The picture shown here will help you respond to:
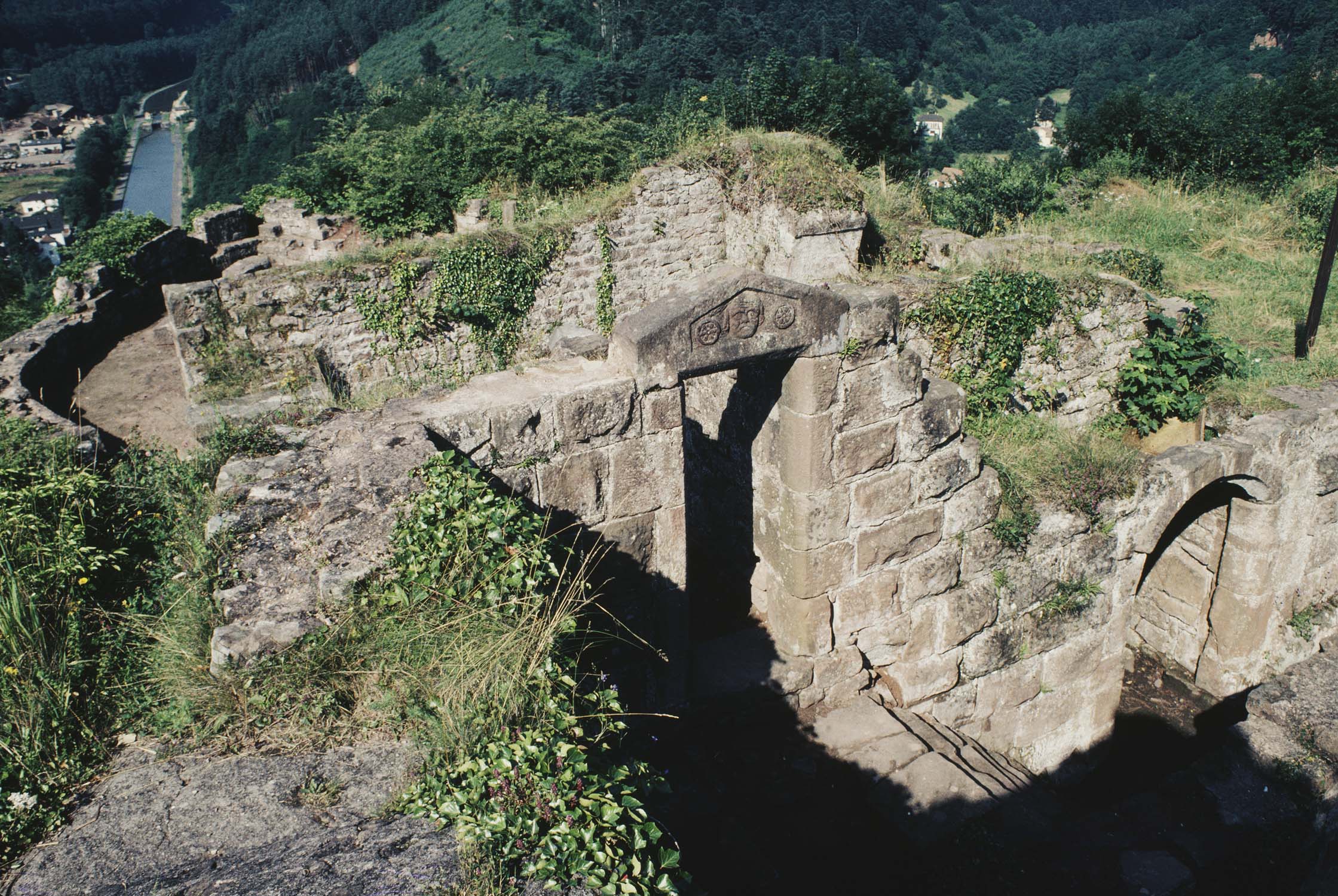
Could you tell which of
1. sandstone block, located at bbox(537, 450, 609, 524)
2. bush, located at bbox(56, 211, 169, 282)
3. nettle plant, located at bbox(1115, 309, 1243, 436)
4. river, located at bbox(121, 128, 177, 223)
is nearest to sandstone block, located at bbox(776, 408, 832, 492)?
sandstone block, located at bbox(537, 450, 609, 524)

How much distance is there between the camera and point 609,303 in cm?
1288

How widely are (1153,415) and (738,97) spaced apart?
11.1 m

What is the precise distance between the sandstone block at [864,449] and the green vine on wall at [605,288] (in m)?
7.67

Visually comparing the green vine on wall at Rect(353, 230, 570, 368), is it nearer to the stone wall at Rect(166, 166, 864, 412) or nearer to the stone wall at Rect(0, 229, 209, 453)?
the stone wall at Rect(166, 166, 864, 412)

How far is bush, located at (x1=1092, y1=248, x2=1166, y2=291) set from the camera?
971cm

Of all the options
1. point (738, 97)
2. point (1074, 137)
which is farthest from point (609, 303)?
point (1074, 137)

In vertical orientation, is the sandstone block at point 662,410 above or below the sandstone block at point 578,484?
above

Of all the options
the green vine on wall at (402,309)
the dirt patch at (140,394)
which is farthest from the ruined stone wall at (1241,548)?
A: the dirt patch at (140,394)

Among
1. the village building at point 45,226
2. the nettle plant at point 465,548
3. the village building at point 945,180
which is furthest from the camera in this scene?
the village building at point 45,226

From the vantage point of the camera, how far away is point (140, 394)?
420 inches

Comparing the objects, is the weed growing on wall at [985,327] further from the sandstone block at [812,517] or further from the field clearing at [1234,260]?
the sandstone block at [812,517]

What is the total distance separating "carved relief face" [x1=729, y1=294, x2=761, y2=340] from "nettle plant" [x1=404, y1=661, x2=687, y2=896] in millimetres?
2370

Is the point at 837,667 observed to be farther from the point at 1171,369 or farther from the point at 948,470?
the point at 1171,369

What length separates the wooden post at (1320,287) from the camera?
8.00 metres
